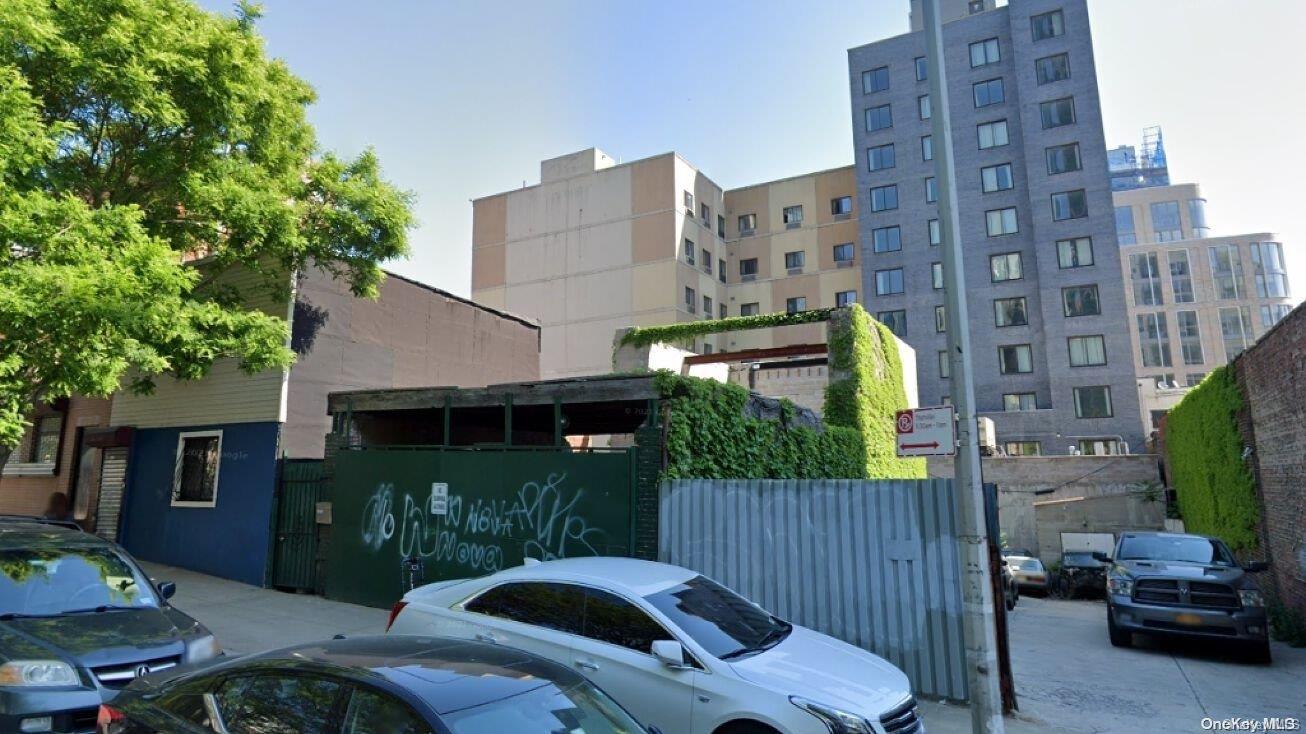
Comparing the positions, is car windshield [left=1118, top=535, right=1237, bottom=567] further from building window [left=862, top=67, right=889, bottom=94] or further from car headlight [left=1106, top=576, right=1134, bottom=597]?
building window [left=862, top=67, right=889, bottom=94]

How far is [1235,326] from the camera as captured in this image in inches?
3307

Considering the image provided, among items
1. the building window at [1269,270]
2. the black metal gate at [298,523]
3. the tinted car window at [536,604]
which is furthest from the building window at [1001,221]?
the building window at [1269,270]

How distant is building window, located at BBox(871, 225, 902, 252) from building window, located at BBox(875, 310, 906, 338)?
13.5ft

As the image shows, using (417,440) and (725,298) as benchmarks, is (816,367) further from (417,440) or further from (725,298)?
(725,298)

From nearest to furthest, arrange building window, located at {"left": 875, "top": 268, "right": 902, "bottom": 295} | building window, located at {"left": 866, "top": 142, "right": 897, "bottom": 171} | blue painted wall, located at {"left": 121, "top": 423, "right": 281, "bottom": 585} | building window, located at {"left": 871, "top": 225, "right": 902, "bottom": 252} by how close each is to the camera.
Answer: blue painted wall, located at {"left": 121, "top": 423, "right": 281, "bottom": 585} → building window, located at {"left": 875, "top": 268, "right": 902, "bottom": 295} → building window, located at {"left": 871, "top": 225, "right": 902, "bottom": 252} → building window, located at {"left": 866, "top": 142, "right": 897, "bottom": 171}

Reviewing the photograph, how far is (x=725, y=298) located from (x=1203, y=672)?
1658 inches

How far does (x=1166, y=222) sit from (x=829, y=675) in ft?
374

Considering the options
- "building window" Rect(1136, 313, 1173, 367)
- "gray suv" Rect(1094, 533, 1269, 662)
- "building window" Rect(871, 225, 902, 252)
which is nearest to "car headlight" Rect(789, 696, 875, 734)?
"gray suv" Rect(1094, 533, 1269, 662)

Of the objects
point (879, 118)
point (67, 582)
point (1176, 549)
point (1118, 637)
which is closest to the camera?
point (67, 582)

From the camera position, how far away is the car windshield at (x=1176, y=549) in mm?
11141

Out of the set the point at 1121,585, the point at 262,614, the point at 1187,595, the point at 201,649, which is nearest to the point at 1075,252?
the point at 1121,585

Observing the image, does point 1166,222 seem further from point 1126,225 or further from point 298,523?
point 298,523

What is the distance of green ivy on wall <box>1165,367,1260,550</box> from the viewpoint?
14359 mm

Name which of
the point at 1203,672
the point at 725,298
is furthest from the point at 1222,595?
the point at 725,298
